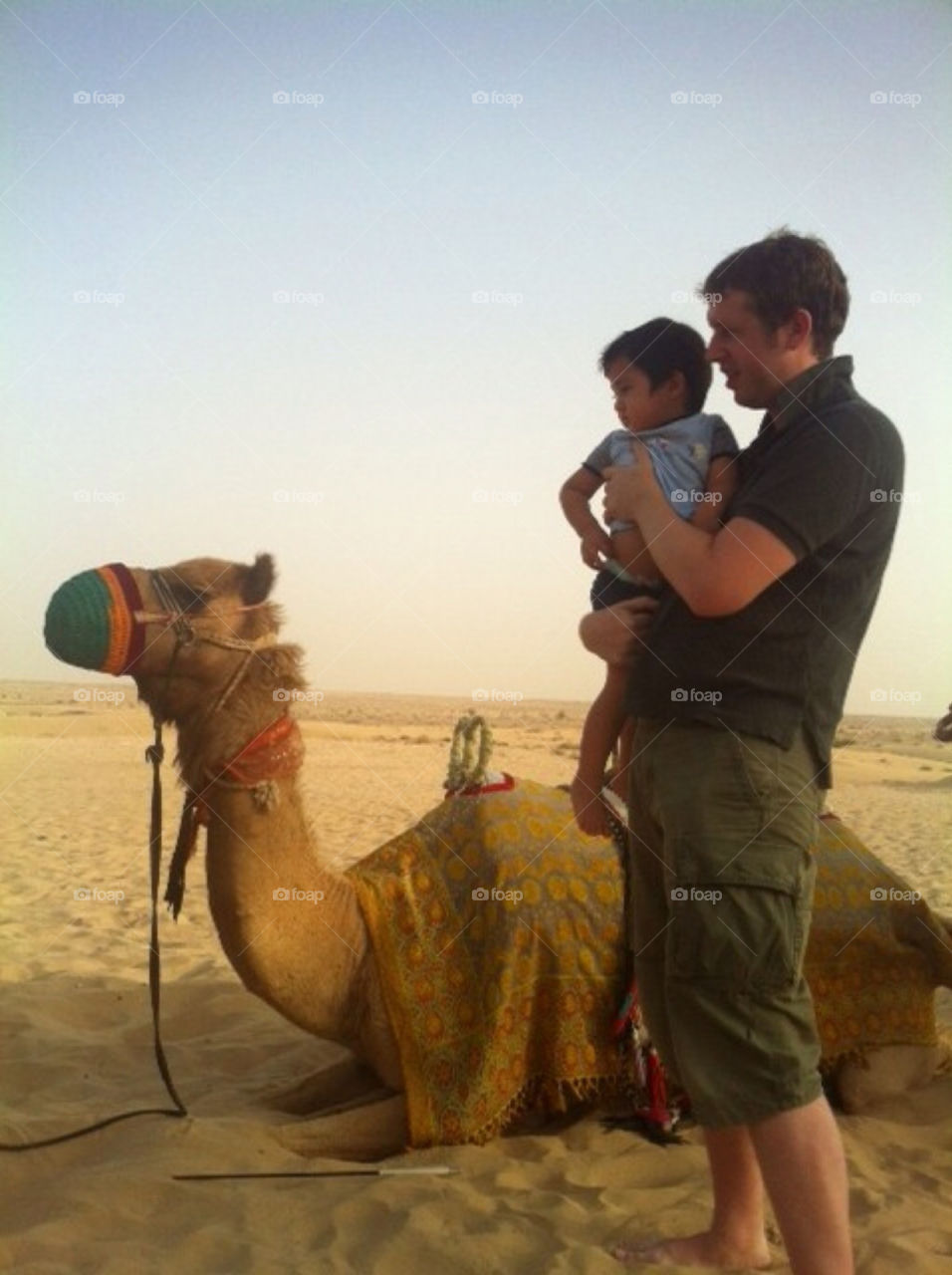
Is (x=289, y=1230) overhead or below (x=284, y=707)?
below

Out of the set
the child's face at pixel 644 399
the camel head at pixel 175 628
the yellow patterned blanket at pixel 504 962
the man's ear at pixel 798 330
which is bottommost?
A: the yellow patterned blanket at pixel 504 962

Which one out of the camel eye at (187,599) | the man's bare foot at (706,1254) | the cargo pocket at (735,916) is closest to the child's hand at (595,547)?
the cargo pocket at (735,916)

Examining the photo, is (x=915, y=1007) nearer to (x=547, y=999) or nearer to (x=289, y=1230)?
(x=547, y=999)

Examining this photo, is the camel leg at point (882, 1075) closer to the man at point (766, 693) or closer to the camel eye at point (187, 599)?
the man at point (766, 693)

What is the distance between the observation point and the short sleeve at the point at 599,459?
11.1 feet

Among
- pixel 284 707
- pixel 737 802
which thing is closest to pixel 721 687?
pixel 737 802

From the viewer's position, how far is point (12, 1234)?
3271 millimetres

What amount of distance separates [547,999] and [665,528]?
6.59 feet

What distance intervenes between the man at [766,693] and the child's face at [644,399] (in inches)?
11.9

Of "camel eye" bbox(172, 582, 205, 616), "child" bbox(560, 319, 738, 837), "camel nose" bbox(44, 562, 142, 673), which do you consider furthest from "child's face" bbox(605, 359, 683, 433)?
"camel nose" bbox(44, 562, 142, 673)

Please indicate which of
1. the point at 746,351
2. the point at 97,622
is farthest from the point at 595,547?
the point at 97,622

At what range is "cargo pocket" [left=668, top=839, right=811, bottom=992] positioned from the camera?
Result: 266 cm

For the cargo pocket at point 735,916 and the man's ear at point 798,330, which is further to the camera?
the man's ear at point 798,330

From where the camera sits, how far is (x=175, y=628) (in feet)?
12.6
